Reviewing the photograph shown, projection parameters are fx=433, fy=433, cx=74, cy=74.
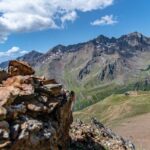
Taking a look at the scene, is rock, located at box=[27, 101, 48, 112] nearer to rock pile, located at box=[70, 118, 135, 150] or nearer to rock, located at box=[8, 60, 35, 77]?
rock, located at box=[8, 60, 35, 77]

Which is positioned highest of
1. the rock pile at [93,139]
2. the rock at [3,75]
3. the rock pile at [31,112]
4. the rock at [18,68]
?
the rock at [18,68]

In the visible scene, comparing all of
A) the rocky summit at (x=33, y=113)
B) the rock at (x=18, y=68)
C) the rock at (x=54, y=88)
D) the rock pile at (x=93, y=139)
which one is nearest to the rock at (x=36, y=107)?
the rocky summit at (x=33, y=113)

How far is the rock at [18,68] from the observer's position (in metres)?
40.9

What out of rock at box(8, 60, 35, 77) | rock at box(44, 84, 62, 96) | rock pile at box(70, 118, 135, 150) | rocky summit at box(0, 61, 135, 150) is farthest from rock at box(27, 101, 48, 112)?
rock pile at box(70, 118, 135, 150)

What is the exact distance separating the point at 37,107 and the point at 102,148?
13.0 meters

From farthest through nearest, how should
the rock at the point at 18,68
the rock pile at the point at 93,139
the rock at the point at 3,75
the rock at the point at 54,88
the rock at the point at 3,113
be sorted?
1. the rock pile at the point at 93,139
2. the rock at the point at 18,68
3. the rock at the point at 3,75
4. the rock at the point at 54,88
5. the rock at the point at 3,113

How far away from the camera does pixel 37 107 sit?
36.6 metres

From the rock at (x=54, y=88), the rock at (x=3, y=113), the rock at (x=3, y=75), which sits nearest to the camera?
the rock at (x=3, y=113)

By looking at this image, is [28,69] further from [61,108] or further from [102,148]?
[102,148]

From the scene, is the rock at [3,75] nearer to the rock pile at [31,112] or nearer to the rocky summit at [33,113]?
the rocky summit at [33,113]

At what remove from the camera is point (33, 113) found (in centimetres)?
3653

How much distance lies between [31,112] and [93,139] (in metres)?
13.9

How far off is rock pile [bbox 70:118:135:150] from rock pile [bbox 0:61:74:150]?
435 centimetres

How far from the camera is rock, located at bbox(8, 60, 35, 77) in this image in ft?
134
